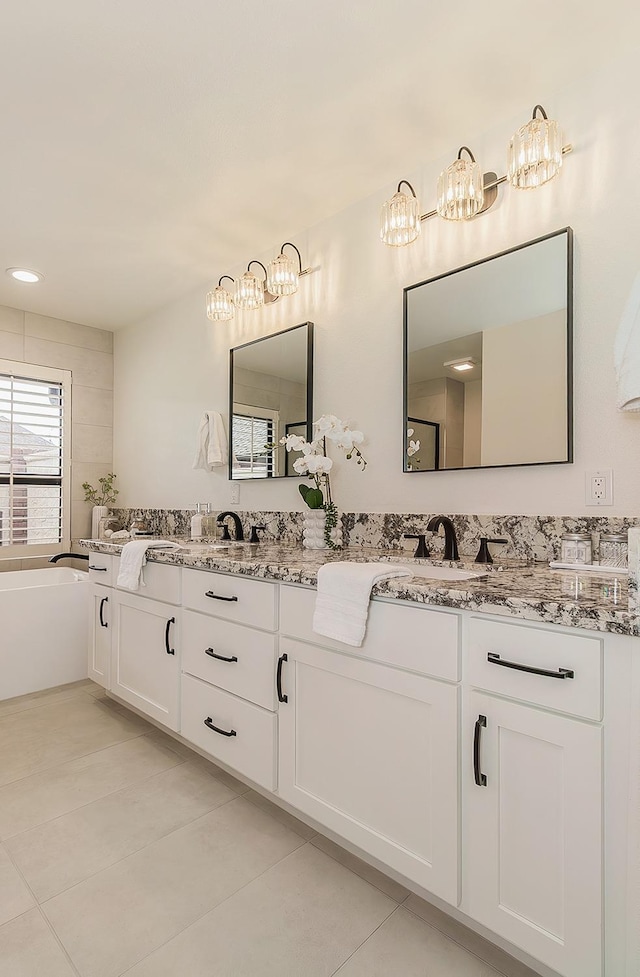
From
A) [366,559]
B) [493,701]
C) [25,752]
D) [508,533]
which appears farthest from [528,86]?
[25,752]

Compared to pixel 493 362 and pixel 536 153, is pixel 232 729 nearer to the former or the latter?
pixel 493 362

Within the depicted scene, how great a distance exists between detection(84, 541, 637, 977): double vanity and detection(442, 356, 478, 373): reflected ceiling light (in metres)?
0.77

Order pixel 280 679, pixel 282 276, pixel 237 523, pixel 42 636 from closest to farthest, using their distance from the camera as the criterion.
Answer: pixel 280 679, pixel 282 276, pixel 237 523, pixel 42 636

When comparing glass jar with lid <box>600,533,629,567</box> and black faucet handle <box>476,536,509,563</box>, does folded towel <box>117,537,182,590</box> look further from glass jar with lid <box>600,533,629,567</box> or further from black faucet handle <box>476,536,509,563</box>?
glass jar with lid <box>600,533,629,567</box>

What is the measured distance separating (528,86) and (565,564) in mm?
→ 1595

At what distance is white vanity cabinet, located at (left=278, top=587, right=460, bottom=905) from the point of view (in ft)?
4.21

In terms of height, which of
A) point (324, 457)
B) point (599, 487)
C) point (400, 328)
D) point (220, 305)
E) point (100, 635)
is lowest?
point (100, 635)

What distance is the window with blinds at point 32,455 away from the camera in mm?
3752

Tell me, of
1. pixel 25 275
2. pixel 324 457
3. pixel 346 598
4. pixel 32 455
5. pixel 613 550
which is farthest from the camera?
pixel 32 455

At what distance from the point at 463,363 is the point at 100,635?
7.53 ft

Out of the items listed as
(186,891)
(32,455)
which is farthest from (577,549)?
(32,455)

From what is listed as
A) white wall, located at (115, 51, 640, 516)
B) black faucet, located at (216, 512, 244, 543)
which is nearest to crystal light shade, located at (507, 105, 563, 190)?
white wall, located at (115, 51, 640, 516)

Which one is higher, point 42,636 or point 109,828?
point 42,636

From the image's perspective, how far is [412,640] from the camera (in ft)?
4.42
